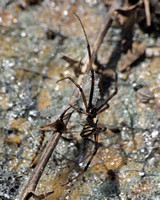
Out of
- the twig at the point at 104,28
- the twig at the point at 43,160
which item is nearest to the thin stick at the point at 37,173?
the twig at the point at 43,160

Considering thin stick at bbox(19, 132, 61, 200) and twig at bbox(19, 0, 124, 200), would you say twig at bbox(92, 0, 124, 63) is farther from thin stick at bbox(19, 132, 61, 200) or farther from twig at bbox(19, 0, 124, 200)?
thin stick at bbox(19, 132, 61, 200)

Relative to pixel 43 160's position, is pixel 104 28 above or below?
above

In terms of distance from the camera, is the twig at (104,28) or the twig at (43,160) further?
the twig at (104,28)

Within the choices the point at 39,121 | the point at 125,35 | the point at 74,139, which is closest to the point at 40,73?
the point at 39,121

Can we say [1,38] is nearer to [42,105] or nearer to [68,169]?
[42,105]

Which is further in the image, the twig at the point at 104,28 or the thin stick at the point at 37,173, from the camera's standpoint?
the twig at the point at 104,28

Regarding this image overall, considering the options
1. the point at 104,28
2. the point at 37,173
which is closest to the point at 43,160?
the point at 37,173

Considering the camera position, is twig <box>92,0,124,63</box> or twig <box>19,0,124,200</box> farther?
twig <box>92,0,124,63</box>

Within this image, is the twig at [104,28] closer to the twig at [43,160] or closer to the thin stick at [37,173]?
the twig at [43,160]

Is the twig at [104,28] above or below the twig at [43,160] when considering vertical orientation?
above

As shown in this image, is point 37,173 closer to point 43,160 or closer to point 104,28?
point 43,160

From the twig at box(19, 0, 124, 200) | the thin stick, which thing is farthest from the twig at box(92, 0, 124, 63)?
the thin stick
